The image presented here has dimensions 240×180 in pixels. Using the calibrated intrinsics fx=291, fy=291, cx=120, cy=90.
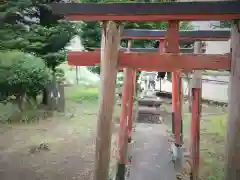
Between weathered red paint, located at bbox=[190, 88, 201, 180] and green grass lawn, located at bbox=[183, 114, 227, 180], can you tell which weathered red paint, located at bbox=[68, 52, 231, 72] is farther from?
green grass lawn, located at bbox=[183, 114, 227, 180]

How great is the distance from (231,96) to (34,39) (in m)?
8.78

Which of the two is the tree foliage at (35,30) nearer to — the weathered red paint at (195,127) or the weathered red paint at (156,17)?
the weathered red paint at (195,127)

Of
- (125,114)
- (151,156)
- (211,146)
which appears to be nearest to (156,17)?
(125,114)

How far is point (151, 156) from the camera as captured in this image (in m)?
7.21

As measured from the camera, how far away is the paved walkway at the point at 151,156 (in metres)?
6.16

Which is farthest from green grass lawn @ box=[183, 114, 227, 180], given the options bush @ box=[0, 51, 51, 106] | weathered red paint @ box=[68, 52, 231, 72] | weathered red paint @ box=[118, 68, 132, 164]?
bush @ box=[0, 51, 51, 106]

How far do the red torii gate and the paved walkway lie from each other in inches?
122

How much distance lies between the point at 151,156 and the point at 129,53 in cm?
454

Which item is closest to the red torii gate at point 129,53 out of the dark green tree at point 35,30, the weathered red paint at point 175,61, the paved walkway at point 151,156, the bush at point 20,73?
the weathered red paint at point 175,61

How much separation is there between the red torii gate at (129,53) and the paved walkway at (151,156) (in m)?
3.11

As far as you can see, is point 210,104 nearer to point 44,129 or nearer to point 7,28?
point 44,129

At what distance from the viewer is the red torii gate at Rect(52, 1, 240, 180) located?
275 cm

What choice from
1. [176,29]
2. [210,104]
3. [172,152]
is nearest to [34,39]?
[172,152]

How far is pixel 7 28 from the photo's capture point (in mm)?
9898
